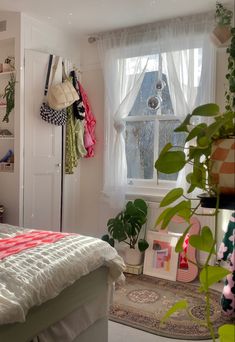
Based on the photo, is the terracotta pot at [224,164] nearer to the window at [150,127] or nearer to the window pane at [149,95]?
the window at [150,127]

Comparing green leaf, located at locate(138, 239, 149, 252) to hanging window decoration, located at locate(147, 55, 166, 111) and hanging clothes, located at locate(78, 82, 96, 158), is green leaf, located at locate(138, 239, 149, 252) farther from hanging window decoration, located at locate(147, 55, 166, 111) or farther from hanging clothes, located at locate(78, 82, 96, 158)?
hanging window decoration, located at locate(147, 55, 166, 111)

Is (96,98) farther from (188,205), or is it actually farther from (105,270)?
(188,205)

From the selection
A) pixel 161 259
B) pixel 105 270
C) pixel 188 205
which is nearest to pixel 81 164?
pixel 161 259

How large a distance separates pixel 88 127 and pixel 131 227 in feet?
4.19

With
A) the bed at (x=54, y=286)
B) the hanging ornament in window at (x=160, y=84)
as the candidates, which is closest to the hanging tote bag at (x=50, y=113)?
the hanging ornament in window at (x=160, y=84)

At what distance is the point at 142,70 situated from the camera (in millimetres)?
3713

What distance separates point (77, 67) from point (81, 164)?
1.17 meters

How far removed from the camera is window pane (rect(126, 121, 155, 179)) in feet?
12.6

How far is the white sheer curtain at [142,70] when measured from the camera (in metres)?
3.36

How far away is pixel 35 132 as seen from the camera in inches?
141

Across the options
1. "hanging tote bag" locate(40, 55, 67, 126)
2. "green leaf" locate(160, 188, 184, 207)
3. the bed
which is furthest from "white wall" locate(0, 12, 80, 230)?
"green leaf" locate(160, 188, 184, 207)

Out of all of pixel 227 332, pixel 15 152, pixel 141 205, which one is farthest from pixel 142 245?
pixel 227 332

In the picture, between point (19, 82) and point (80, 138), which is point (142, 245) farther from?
point (19, 82)

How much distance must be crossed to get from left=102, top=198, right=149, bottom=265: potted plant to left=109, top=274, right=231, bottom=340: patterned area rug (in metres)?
0.25
